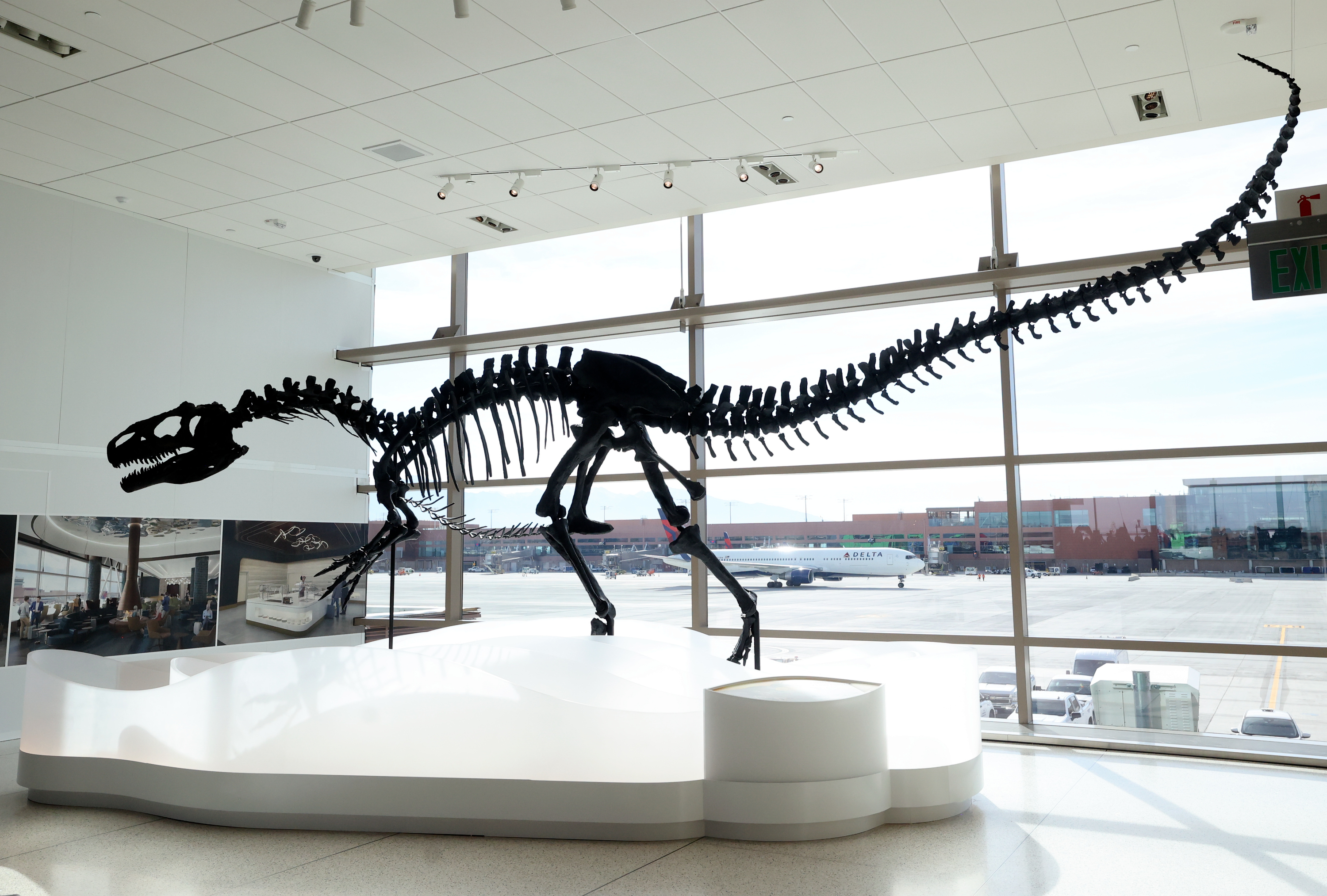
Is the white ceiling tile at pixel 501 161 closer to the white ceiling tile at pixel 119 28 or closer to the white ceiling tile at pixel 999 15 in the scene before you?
the white ceiling tile at pixel 119 28

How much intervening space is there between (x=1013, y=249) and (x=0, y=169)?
8080mm

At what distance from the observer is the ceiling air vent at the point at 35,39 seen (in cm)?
541

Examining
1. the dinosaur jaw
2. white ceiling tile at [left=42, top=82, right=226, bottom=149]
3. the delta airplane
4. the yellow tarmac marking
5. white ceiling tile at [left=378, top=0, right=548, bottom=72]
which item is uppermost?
white ceiling tile at [left=378, top=0, right=548, bottom=72]

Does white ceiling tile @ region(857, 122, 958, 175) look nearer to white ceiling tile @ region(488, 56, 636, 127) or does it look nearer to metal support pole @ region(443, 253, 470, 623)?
white ceiling tile @ region(488, 56, 636, 127)

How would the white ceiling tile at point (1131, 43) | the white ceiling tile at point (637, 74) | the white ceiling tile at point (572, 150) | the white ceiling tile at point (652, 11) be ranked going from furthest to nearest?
the white ceiling tile at point (572, 150), the white ceiling tile at point (637, 74), the white ceiling tile at point (1131, 43), the white ceiling tile at point (652, 11)

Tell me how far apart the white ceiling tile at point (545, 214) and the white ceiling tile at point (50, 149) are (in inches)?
120

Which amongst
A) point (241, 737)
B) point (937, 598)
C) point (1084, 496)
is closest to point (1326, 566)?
point (1084, 496)

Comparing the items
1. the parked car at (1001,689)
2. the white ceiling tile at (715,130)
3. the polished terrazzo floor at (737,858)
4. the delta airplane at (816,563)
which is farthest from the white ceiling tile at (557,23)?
the parked car at (1001,689)

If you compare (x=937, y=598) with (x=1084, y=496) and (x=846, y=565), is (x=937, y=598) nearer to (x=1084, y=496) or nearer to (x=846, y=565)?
(x=846, y=565)

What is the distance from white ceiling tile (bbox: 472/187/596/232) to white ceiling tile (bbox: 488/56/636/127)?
1333 mm

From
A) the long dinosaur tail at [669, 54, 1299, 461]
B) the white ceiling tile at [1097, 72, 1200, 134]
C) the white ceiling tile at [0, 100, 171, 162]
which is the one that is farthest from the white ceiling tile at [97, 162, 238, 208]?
the white ceiling tile at [1097, 72, 1200, 134]

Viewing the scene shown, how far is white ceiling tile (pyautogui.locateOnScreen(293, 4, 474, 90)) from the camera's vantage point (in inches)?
211

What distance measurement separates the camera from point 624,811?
14.4ft

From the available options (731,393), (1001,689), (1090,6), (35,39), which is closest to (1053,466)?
(1001,689)
